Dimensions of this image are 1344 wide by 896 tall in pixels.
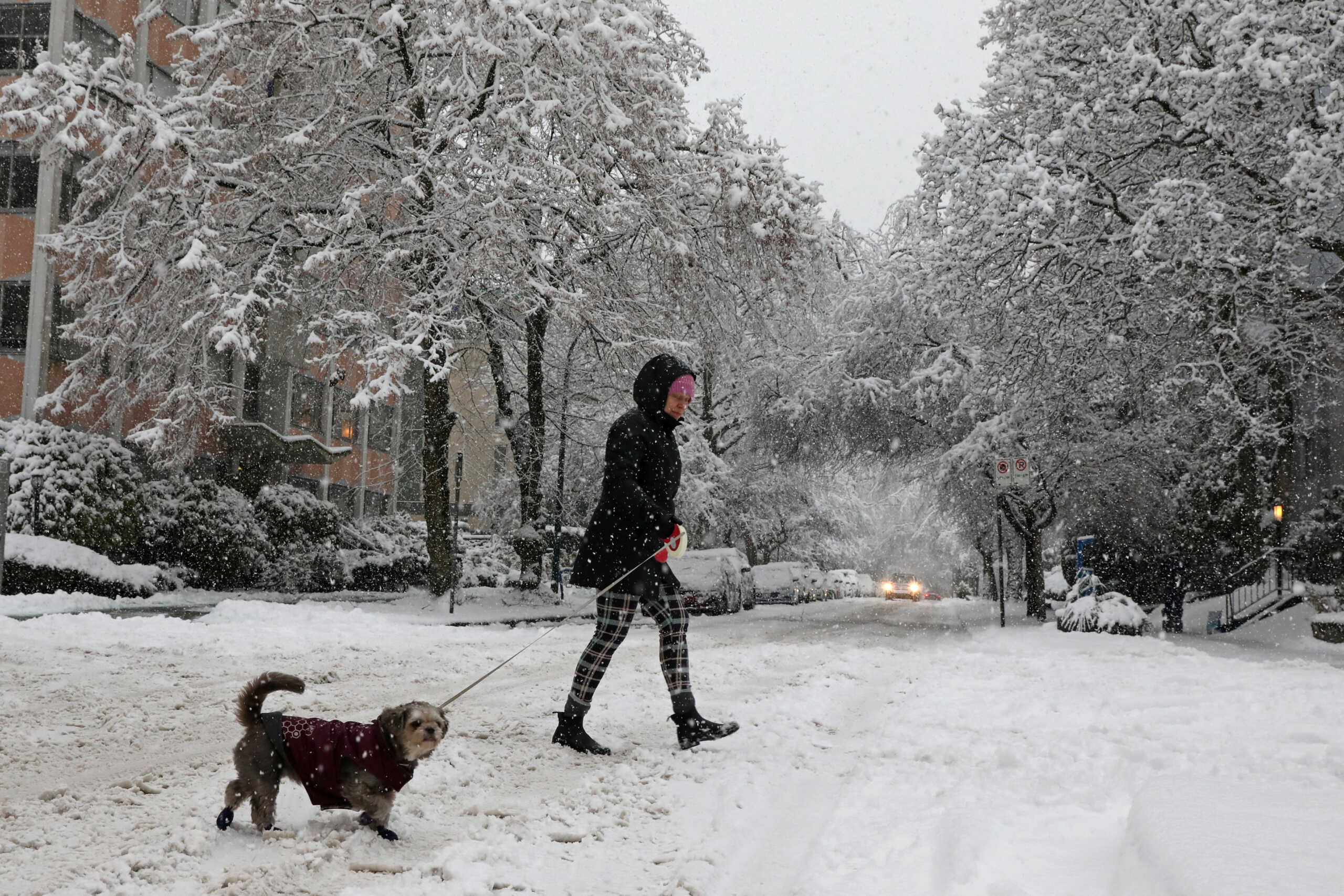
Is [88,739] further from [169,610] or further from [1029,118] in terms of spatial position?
[1029,118]

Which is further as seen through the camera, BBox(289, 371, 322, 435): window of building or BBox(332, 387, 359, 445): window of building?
BBox(289, 371, 322, 435): window of building

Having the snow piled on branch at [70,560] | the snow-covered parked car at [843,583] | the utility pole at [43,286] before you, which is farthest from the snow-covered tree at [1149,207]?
the snow-covered parked car at [843,583]

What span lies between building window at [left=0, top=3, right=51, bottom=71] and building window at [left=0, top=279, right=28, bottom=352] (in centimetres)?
455

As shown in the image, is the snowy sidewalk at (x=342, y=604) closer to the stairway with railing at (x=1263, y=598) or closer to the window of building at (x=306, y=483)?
the window of building at (x=306, y=483)

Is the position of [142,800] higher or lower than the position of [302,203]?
lower

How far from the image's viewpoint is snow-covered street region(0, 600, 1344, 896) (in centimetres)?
334

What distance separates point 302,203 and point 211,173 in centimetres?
174

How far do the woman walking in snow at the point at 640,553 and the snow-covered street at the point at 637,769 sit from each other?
0.68ft

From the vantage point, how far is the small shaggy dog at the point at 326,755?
3.45m

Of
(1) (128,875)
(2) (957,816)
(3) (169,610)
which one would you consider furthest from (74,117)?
(2) (957,816)

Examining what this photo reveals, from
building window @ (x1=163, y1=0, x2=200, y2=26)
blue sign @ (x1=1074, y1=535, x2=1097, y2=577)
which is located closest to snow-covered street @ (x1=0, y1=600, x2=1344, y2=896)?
blue sign @ (x1=1074, y1=535, x2=1097, y2=577)

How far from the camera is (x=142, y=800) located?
4.04 metres

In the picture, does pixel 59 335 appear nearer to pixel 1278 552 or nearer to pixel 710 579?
pixel 710 579

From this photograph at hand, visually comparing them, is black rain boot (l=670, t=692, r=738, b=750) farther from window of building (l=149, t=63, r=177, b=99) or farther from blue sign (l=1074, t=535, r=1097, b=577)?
window of building (l=149, t=63, r=177, b=99)
